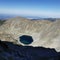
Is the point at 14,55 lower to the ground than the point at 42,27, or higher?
higher

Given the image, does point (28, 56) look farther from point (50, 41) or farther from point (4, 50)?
point (50, 41)

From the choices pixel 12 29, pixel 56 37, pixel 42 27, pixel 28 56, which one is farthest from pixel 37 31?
pixel 28 56

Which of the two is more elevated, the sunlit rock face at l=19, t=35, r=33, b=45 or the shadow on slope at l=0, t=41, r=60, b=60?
the shadow on slope at l=0, t=41, r=60, b=60

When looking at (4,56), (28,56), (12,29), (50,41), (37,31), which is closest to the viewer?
(4,56)

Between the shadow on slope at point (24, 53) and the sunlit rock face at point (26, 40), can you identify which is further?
the sunlit rock face at point (26, 40)

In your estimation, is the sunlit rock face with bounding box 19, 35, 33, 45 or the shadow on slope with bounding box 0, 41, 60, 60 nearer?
the shadow on slope with bounding box 0, 41, 60, 60

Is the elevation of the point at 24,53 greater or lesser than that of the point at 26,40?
greater

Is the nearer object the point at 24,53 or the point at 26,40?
the point at 24,53

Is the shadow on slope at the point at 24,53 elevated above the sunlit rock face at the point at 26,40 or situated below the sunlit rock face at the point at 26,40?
above
